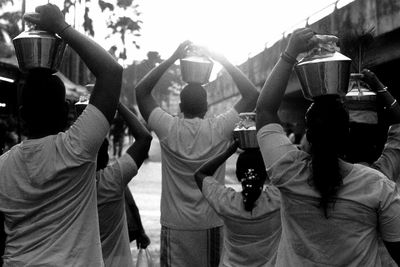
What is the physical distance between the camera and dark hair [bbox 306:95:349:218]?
7.55 ft

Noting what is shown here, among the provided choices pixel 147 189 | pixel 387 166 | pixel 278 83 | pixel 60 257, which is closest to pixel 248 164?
pixel 387 166

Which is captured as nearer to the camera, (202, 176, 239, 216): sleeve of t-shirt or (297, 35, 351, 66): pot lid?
(297, 35, 351, 66): pot lid

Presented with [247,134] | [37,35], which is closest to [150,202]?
[247,134]

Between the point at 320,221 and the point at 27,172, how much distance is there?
3.89 feet

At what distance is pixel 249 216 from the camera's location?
3.40 meters

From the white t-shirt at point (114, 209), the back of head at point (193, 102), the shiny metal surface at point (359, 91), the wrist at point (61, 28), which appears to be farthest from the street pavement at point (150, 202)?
the wrist at point (61, 28)

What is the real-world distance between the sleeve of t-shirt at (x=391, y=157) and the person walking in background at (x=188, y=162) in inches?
59.3

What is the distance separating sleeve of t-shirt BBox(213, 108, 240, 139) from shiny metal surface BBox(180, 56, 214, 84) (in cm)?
41

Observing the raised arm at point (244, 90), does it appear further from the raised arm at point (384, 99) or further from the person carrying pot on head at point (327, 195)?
the person carrying pot on head at point (327, 195)

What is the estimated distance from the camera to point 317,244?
2.34 metres

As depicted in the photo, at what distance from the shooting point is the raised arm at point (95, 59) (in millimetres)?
2443

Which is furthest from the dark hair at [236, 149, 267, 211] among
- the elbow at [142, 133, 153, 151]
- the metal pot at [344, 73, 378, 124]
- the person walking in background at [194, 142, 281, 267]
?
the metal pot at [344, 73, 378, 124]

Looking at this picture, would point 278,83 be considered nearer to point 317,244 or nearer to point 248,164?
point 317,244

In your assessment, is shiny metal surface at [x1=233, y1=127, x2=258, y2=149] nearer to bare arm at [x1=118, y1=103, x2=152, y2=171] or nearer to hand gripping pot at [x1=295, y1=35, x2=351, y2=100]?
bare arm at [x1=118, y1=103, x2=152, y2=171]
